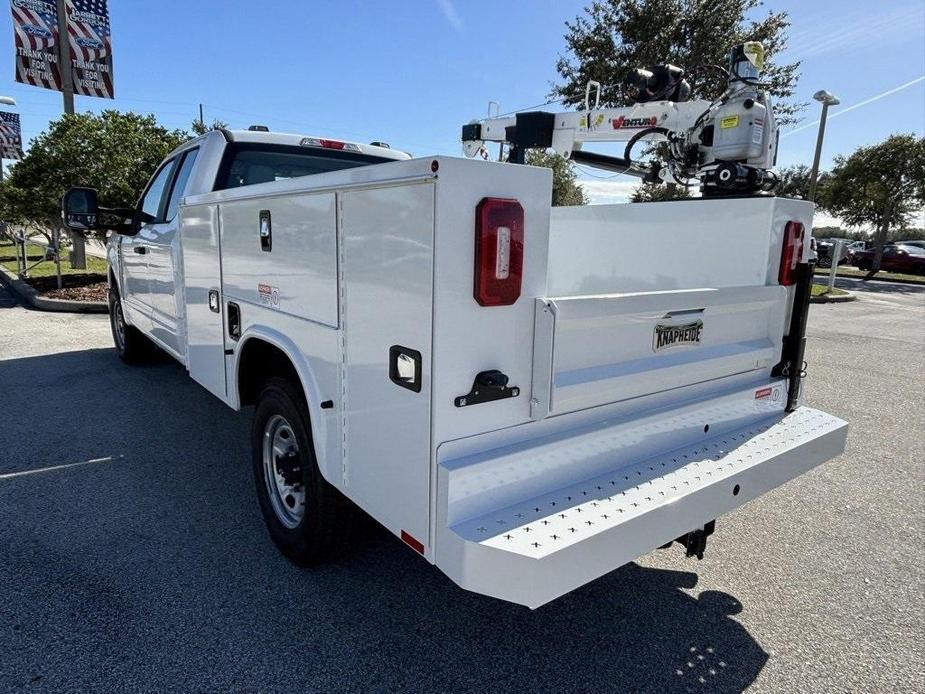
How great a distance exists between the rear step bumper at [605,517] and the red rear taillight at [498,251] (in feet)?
1.80

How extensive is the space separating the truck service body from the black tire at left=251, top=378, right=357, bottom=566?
3 cm

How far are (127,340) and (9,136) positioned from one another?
17.0 meters

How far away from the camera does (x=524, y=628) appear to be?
2.50 m

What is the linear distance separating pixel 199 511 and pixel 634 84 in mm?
4334

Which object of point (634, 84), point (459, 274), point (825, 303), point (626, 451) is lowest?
point (825, 303)

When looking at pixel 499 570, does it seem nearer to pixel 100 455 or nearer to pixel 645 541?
pixel 645 541

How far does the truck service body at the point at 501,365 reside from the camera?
1.77 metres

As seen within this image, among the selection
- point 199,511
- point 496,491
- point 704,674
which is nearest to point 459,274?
point 496,491

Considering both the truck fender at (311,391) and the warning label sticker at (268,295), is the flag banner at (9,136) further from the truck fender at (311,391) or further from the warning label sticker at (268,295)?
the truck fender at (311,391)

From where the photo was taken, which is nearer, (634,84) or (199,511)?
(199,511)

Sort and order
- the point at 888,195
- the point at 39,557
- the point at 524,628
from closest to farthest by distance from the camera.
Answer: the point at 524,628, the point at 39,557, the point at 888,195

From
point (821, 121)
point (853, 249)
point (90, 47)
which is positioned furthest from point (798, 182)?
point (90, 47)

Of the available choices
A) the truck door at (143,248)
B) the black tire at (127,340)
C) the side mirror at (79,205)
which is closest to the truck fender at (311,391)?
the truck door at (143,248)

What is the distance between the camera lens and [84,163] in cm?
1135
